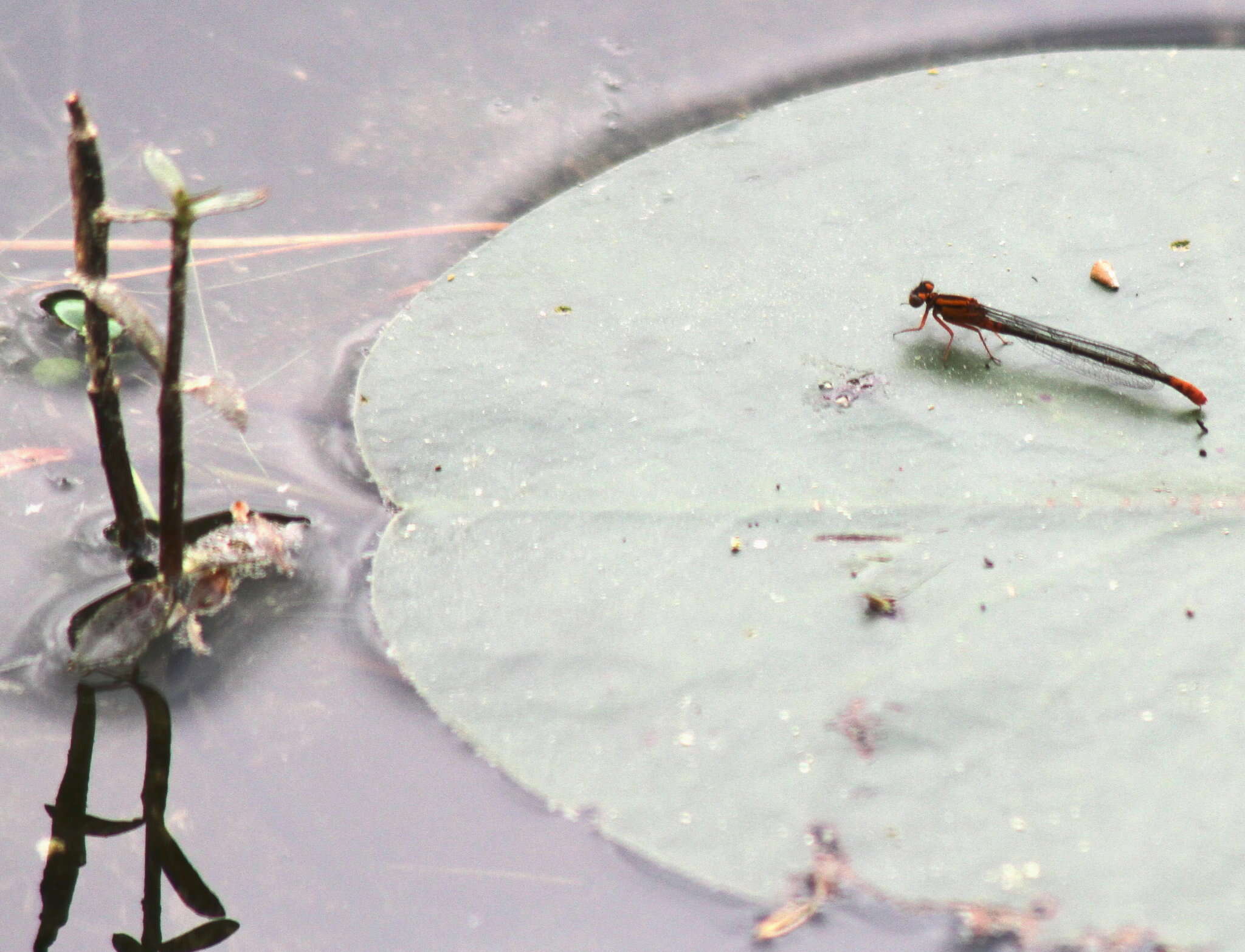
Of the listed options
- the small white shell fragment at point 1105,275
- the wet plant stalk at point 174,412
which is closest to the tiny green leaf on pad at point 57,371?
the wet plant stalk at point 174,412

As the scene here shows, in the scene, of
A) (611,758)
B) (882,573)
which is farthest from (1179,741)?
(611,758)

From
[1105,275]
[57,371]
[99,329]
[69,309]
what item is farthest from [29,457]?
[1105,275]

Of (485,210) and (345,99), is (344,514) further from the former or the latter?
(345,99)

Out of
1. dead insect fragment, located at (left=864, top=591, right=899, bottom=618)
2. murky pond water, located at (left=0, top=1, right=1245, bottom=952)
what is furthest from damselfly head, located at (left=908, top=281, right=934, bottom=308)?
murky pond water, located at (left=0, top=1, right=1245, bottom=952)

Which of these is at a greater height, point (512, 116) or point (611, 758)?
point (512, 116)

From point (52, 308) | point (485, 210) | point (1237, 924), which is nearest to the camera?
point (1237, 924)

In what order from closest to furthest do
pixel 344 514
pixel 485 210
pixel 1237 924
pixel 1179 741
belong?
pixel 1237 924, pixel 1179 741, pixel 344 514, pixel 485 210

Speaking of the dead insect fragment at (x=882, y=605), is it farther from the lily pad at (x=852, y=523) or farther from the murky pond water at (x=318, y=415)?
the murky pond water at (x=318, y=415)

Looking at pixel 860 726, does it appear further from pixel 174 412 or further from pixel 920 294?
pixel 174 412
